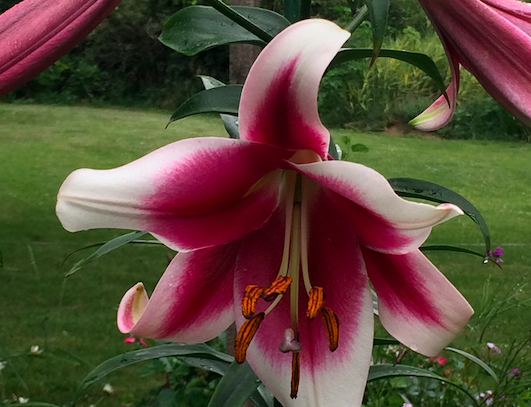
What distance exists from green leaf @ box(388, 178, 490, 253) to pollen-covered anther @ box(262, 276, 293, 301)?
21cm

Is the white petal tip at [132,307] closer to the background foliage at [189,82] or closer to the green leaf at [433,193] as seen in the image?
the green leaf at [433,193]

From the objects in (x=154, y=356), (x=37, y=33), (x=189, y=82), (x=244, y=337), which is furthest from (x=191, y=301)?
(x=189, y=82)

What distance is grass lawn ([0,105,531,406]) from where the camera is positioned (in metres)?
1.93

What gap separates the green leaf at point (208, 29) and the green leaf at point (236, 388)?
24 centimetres

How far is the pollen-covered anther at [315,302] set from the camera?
0.28 metres

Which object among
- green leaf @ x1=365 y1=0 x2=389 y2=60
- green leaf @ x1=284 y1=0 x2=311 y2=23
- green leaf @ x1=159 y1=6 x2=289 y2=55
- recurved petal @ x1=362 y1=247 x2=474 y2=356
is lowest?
recurved petal @ x1=362 y1=247 x2=474 y2=356

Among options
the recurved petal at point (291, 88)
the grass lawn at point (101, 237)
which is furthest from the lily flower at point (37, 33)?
the grass lawn at point (101, 237)

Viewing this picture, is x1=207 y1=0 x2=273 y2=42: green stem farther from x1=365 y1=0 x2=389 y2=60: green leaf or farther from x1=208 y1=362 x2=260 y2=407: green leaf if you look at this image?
x1=208 y1=362 x2=260 y2=407: green leaf

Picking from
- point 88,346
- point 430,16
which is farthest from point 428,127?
point 88,346

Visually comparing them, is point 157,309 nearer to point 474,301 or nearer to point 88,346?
point 88,346

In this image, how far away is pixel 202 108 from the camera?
41 cm

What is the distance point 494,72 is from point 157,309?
21cm

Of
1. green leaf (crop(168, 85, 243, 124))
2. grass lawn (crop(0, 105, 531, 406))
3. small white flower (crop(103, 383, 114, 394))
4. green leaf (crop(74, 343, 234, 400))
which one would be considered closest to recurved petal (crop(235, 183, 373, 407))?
green leaf (crop(168, 85, 243, 124))

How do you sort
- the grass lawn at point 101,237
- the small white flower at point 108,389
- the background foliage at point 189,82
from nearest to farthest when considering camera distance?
the small white flower at point 108,389
the grass lawn at point 101,237
the background foliage at point 189,82
